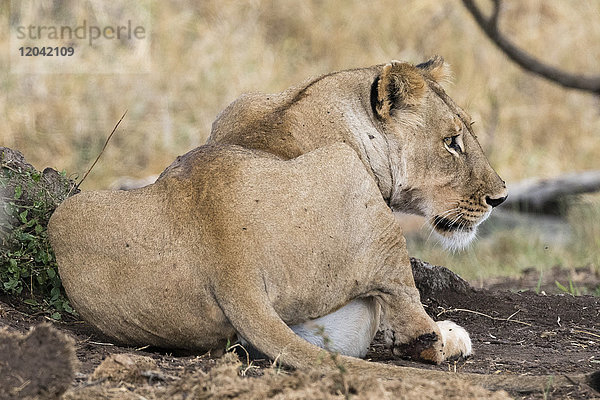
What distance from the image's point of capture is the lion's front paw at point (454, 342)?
3637 mm

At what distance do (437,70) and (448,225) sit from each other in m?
0.77

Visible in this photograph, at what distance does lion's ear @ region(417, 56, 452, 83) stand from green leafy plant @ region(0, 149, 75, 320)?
1879mm

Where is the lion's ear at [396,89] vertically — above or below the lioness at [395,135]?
above

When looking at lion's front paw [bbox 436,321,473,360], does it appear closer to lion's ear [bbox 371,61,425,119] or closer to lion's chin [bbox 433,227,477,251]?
lion's chin [bbox 433,227,477,251]

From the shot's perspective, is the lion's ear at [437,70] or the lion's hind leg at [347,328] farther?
the lion's ear at [437,70]

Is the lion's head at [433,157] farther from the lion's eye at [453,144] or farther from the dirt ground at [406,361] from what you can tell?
the dirt ground at [406,361]

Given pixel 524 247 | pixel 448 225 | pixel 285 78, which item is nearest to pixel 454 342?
pixel 448 225

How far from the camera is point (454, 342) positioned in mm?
3664

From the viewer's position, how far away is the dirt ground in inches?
101

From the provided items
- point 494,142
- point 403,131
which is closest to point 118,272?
point 403,131

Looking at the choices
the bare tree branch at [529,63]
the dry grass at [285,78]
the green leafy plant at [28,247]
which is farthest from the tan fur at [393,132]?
the dry grass at [285,78]

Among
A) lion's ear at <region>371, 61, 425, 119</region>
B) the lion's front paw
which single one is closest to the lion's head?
lion's ear at <region>371, 61, 425, 119</region>

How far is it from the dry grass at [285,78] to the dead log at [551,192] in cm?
199

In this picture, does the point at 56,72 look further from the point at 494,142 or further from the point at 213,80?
the point at 494,142
